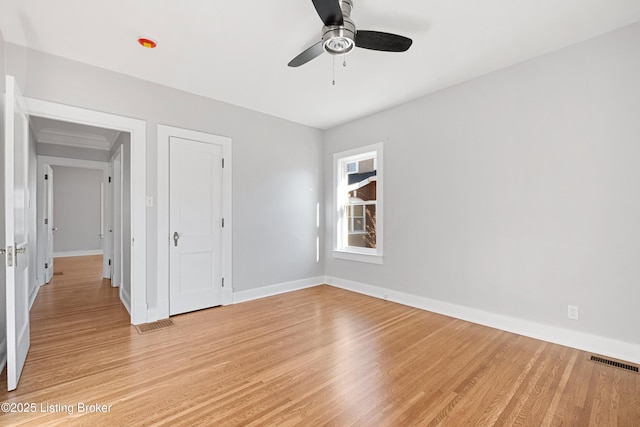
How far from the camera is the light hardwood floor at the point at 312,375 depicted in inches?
69.9

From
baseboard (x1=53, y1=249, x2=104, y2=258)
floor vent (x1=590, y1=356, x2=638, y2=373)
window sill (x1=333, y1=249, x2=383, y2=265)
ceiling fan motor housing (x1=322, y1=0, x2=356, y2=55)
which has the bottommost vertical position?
floor vent (x1=590, y1=356, x2=638, y2=373)

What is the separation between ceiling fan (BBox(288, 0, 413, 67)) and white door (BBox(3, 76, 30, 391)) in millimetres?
2127

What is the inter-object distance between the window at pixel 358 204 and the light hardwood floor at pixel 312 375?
1414 millimetres

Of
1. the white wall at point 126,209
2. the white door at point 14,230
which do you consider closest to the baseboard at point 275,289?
the white wall at point 126,209

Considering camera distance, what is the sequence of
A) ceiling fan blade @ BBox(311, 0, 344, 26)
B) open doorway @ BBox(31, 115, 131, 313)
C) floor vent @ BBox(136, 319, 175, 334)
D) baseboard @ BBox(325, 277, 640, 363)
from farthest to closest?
open doorway @ BBox(31, 115, 131, 313) → floor vent @ BBox(136, 319, 175, 334) → baseboard @ BBox(325, 277, 640, 363) → ceiling fan blade @ BBox(311, 0, 344, 26)

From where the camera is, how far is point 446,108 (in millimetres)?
3588

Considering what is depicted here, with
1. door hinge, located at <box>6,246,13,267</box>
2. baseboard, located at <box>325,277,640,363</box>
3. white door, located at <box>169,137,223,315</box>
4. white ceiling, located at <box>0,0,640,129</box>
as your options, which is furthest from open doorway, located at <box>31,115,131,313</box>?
baseboard, located at <box>325,277,640,363</box>

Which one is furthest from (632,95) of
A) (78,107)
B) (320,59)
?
(78,107)

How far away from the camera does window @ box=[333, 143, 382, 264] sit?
442 cm

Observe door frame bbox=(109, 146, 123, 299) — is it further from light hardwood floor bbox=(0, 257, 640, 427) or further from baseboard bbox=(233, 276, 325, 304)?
baseboard bbox=(233, 276, 325, 304)

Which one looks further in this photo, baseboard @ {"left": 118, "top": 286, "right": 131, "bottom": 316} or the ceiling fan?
baseboard @ {"left": 118, "top": 286, "right": 131, "bottom": 316}

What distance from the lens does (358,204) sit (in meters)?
4.91

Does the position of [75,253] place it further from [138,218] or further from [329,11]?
[329,11]

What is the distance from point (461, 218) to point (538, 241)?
783 mm
